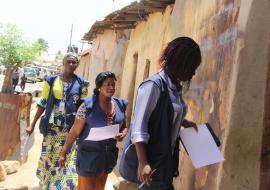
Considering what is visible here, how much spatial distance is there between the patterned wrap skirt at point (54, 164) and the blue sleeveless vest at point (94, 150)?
2.61 ft

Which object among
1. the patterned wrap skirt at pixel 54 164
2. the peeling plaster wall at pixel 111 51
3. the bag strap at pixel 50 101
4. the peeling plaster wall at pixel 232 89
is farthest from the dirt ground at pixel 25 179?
the peeling plaster wall at pixel 111 51

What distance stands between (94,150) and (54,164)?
1.23m

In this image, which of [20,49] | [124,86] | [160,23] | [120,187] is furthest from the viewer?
[20,49]

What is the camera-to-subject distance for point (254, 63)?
3178 millimetres

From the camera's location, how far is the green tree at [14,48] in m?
26.0

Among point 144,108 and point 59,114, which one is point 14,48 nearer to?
point 59,114

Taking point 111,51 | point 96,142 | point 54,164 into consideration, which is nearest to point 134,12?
point 111,51

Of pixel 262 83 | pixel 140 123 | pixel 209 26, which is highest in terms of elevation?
pixel 209 26

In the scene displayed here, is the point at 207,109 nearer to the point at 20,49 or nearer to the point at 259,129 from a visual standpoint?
the point at 259,129

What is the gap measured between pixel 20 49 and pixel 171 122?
25369 mm

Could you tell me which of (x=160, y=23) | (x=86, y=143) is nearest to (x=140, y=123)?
(x=86, y=143)

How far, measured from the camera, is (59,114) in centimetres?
483

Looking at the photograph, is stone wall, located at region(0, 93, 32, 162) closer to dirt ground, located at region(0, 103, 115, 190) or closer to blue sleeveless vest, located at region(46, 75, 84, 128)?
dirt ground, located at region(0, 103, 115, 190)

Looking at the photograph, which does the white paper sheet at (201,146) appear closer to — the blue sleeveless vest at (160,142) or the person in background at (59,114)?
the blue sleeveless vest at (160,142)
